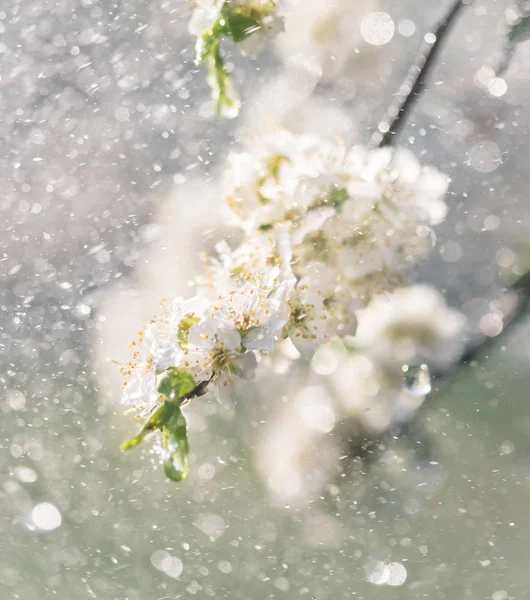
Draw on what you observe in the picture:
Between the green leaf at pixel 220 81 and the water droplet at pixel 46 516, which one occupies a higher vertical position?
the green leaf at pixel 220 81

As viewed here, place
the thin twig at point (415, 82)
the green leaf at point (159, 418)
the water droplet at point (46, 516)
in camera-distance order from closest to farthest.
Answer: the green leaf at point (159, 418) → the thin twig at point (415, 82) → the water droplet at point (46, 516)

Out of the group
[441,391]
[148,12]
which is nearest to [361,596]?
[441,391]

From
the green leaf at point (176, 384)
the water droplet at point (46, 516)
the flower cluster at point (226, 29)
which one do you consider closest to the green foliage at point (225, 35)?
the flower cluster at point (226, 29)

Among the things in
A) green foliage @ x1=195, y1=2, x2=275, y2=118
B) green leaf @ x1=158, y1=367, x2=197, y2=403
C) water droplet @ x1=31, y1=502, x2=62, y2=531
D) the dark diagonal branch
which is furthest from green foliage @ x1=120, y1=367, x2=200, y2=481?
water droplet @ x1=31, y1=502, x2=62, y2=531

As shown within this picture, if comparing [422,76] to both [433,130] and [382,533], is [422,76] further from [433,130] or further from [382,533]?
[382,533]

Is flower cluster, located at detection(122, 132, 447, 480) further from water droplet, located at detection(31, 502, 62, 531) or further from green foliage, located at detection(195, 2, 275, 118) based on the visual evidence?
water droplet, located at detection(31, 502, 62, 531)

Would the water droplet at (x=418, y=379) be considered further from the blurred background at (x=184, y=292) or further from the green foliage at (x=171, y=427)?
the green foliage at (x=171, y=427)
